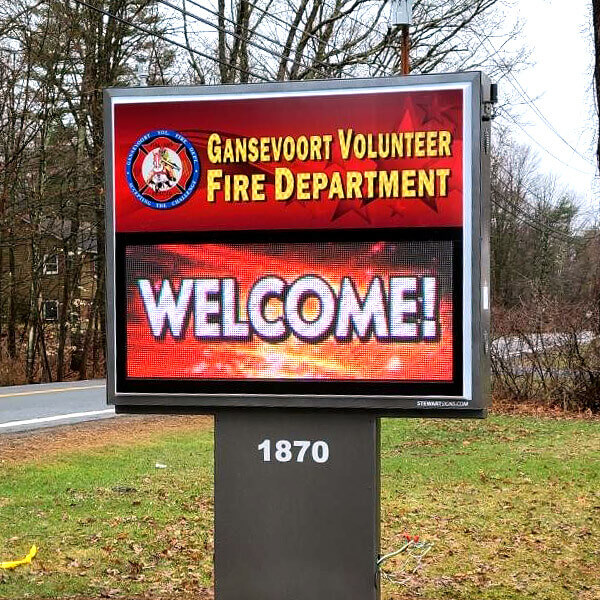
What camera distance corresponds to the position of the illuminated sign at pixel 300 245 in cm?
470

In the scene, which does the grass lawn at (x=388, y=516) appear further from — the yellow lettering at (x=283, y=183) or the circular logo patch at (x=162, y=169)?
the yellow lettering at (x=283, y=183)

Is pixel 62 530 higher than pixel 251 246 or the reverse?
the reverse

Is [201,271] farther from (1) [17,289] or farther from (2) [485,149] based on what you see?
(1) [17,289]

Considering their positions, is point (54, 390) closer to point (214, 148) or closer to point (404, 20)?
point (404, 20)

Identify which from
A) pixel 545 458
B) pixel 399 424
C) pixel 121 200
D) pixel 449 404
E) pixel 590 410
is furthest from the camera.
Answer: pixel 590 410

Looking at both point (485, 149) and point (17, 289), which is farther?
point (17, 289)

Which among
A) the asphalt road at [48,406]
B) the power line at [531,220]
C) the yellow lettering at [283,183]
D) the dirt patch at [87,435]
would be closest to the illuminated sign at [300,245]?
the yellow lettering at [283,183]

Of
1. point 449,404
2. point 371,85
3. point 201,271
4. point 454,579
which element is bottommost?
point 454,579

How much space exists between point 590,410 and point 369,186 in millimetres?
13721

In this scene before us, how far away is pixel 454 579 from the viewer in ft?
21.9

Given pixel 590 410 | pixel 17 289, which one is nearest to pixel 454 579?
pixel 590 410

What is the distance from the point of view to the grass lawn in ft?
21.5

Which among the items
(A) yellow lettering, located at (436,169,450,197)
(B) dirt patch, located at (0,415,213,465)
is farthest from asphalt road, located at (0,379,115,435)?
(A) yellow lettering, located at (436,169,450,197)

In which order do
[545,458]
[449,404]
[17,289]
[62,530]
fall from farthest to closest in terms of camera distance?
[17,289], [545,458], [62,530], [449,404]
